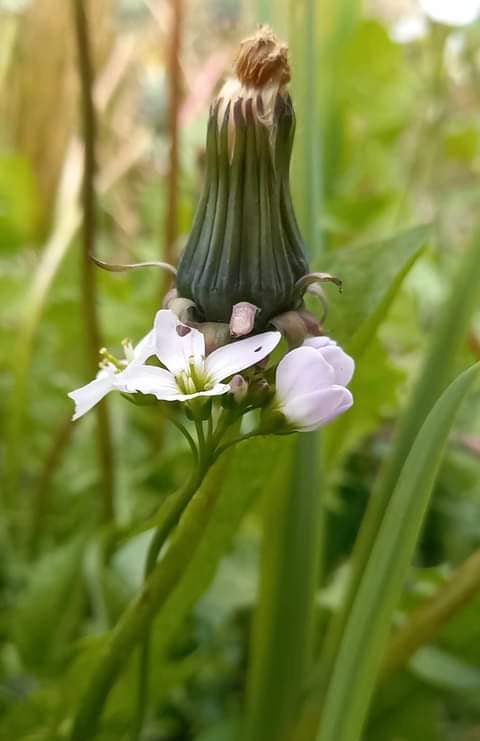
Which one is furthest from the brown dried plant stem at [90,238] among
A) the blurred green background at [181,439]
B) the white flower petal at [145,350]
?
the white flower petal at [145,350]

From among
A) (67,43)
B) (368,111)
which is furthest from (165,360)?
(67,43)

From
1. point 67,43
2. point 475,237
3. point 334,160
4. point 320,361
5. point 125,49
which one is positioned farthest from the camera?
point 67,43

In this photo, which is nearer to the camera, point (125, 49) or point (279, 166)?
point (279, 166)

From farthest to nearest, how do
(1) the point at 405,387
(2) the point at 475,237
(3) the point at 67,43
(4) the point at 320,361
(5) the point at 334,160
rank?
1. (3) the point at 67,43
2. (5) the point at 334,160
3. (1) the point at 405,387
4. (2) the point at 475,237
5. (4) the point at 320,361

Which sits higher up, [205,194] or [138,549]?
[205,194]

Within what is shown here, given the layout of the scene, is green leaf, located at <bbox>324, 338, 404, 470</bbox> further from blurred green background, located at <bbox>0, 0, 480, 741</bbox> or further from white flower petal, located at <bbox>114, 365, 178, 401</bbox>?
white flower petal, located at <bbox>114, 365, 178, 401</bbox>

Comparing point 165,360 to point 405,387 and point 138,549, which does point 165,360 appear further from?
point 405,387

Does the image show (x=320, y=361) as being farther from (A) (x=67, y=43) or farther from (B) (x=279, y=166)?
(A) (x=67, y=43)
